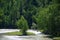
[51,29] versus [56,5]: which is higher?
[56,5]

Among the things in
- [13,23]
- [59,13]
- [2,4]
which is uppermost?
[59,13]

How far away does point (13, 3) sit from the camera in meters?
42.5

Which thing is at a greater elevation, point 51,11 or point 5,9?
point 51,11

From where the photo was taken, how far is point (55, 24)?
2347 centimetres

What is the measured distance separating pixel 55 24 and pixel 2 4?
21.0 m

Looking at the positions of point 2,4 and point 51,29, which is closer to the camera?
point 51,29

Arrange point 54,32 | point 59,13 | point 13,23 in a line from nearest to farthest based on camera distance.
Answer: point 59,13
point 54,32
point 13,23

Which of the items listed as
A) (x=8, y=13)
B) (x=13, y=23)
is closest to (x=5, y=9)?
(x=8, y=13)

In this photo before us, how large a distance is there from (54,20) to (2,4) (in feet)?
68.5

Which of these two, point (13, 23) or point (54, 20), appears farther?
point (13, 23)

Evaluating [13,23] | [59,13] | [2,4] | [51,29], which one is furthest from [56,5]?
[2,4]

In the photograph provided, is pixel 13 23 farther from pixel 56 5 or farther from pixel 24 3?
pixel 56 5

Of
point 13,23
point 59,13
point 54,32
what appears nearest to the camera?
point 59,13

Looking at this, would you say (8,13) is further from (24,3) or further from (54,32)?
(54,32)
